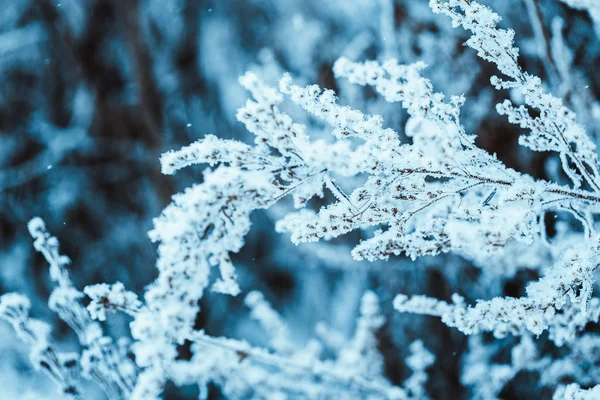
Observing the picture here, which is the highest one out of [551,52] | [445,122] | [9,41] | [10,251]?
[9,41]

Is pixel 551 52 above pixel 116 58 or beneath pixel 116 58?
beneath

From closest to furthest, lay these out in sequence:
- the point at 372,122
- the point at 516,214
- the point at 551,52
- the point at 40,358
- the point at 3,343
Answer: the point at 516,214, the point at 372,122, the point at 40,358, the point at 551,52, the point at 3,343

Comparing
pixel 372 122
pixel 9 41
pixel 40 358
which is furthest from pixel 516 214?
pixel 9 41

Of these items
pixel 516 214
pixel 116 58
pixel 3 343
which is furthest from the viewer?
pixel 116 58

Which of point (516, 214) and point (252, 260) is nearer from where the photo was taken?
point (516, 214)

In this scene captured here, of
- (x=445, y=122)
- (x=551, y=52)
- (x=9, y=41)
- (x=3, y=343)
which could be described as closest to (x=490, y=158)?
(x=445, y=122)

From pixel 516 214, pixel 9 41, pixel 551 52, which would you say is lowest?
pixel 516 214

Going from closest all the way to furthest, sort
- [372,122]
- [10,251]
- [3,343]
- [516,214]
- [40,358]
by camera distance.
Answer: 1. [516,214]
2. [372,122]
3. [40,358]
4. [3,343]
5. [10,251]

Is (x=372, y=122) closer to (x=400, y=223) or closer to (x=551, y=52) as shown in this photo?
(x=400, y=223)

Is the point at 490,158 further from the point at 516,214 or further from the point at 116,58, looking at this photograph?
the point at 116,58
